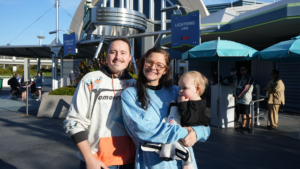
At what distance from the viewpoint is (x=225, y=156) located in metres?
4.62

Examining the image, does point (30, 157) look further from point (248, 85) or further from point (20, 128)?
point (248, 85)

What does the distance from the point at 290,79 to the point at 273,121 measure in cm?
625

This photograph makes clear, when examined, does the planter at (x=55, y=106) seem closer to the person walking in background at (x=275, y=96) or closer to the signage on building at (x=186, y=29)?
the signage on building at (x=186, y=29)

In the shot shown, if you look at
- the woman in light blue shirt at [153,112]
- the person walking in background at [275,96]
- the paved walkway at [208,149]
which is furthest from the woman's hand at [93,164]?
the person walking in background at [275,96]

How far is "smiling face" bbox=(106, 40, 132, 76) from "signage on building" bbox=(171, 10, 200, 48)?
6934 mm

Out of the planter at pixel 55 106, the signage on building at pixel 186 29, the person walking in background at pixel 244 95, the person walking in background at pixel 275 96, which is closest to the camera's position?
the person walking in background at pixel 244 95

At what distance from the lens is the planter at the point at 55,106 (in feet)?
28.6

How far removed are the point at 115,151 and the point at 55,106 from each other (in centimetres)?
784

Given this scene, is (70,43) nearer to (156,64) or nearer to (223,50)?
(223,50)

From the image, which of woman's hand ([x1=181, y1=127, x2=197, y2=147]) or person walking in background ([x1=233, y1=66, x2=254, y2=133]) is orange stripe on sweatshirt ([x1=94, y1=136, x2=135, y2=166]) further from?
person walking in background ([x1=233, y1=66, x2=254, y2=133])

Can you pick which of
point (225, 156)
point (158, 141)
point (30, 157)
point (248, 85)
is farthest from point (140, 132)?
point (248, 85)

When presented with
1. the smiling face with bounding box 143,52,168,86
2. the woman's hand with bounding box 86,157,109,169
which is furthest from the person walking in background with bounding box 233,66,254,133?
the woman's hand with bounding box 86,157,109,169

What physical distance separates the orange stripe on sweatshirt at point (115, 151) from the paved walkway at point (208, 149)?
2.65 meters

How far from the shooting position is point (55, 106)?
28.9ft
